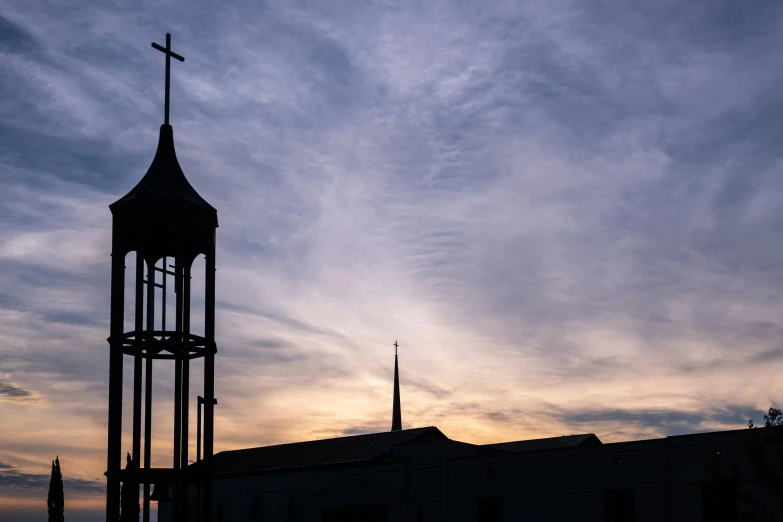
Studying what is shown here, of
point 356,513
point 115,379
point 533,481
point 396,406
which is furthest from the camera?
point 396,406

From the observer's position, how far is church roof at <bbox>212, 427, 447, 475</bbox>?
71438mm

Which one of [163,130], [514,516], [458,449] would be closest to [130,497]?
[163,130]

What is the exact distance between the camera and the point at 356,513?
63.5 metres

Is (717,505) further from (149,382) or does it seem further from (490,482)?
(149,382)

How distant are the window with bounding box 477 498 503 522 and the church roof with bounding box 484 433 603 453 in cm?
2199

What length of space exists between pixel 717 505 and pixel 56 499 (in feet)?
184

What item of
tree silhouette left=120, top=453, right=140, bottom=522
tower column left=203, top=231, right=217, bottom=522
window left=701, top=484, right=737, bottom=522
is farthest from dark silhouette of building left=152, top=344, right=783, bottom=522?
tree silhouette left=120, top=453, right=140, bottom=522

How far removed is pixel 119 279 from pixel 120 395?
440 cm

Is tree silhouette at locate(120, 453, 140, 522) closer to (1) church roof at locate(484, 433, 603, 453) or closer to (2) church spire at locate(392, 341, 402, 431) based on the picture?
(1) church roof at locate(484, 433, 603, 453)

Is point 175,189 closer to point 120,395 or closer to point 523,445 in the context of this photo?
point 120,395

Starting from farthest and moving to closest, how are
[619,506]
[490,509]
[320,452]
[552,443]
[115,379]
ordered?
[552,443]
[320,452]
[490,509]
[619,506]
[115,379]

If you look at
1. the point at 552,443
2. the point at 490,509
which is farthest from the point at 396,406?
the point at 490,509

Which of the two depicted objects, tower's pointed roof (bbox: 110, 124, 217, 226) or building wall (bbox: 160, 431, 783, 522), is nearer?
tower's pointed roof (bbox: 110, 124, 217, 226)

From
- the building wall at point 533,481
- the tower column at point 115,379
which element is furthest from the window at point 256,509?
the tower column at point 115,379
